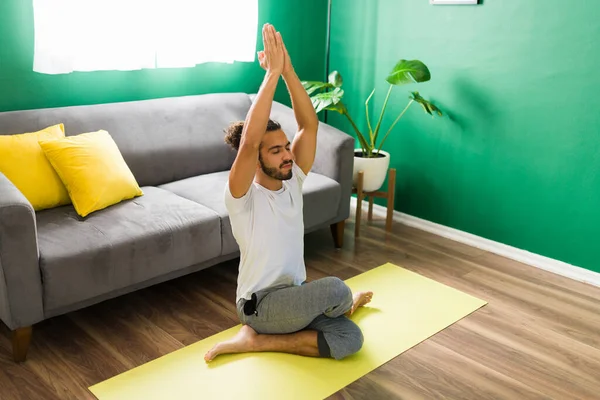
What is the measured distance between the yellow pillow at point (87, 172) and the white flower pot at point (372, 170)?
1.40 meters

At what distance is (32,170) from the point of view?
8.47ft

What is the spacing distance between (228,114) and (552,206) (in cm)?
185

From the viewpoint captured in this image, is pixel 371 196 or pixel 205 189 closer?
pixel 205 189

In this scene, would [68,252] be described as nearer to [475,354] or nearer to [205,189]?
[205,189]

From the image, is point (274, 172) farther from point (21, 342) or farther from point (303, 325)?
point (21, 342)

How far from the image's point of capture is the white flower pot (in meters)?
3.56

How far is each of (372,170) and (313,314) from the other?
4.87 ft

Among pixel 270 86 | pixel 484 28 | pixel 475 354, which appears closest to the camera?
pixel 270 86

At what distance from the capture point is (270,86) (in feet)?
6.65

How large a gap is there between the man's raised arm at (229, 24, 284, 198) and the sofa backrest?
1.15m

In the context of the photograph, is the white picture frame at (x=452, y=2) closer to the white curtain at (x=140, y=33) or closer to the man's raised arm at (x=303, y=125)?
the white curtain at (x=140, y=33)

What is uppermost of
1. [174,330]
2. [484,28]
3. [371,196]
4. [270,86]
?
[484,28]

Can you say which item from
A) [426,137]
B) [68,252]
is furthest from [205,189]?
[426,137]

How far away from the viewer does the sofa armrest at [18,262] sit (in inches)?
82.0
